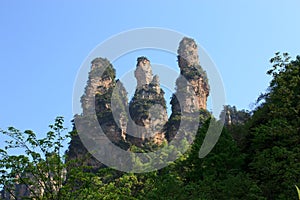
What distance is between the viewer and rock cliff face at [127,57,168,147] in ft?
167

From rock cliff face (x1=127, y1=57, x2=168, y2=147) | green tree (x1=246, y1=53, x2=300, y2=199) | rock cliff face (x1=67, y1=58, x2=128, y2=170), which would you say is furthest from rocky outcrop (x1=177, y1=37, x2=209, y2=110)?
green tree (x1=246, y1=53, x2=300, y2=199)

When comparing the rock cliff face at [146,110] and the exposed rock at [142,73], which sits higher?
the exposed rock at [142,73]

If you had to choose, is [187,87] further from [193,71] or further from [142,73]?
[142,73]

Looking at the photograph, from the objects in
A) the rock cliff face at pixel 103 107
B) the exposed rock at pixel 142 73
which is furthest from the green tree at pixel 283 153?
the exposed rock at pixel 142 73

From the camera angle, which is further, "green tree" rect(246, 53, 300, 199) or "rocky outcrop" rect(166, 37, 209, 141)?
"rocky outcrop" rect(166, 37, 209, 141)

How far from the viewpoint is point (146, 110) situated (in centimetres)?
5219

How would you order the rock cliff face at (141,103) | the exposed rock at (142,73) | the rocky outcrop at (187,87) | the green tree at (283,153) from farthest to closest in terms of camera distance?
the exposed rock at (142,73), the rock cliff face at (141,103), the rocky outcrop at (187,87), the green tree at (283,153)

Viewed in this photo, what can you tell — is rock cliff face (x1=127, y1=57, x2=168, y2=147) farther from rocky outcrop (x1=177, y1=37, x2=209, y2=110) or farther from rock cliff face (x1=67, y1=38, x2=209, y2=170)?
rocky outcrop (x1=177, y1=37, x2=209, y2=110)

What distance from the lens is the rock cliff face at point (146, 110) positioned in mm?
50875

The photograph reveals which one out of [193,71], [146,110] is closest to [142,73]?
[146,110]

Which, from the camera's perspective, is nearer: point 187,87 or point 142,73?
point 187,87

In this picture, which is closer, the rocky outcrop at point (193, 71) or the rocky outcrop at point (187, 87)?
the rocky outcrop at point (187, 87)

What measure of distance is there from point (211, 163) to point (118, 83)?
127 ft

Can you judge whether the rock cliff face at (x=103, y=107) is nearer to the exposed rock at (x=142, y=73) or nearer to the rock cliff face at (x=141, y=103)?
the rock cliff face at (x=141, y=103)
